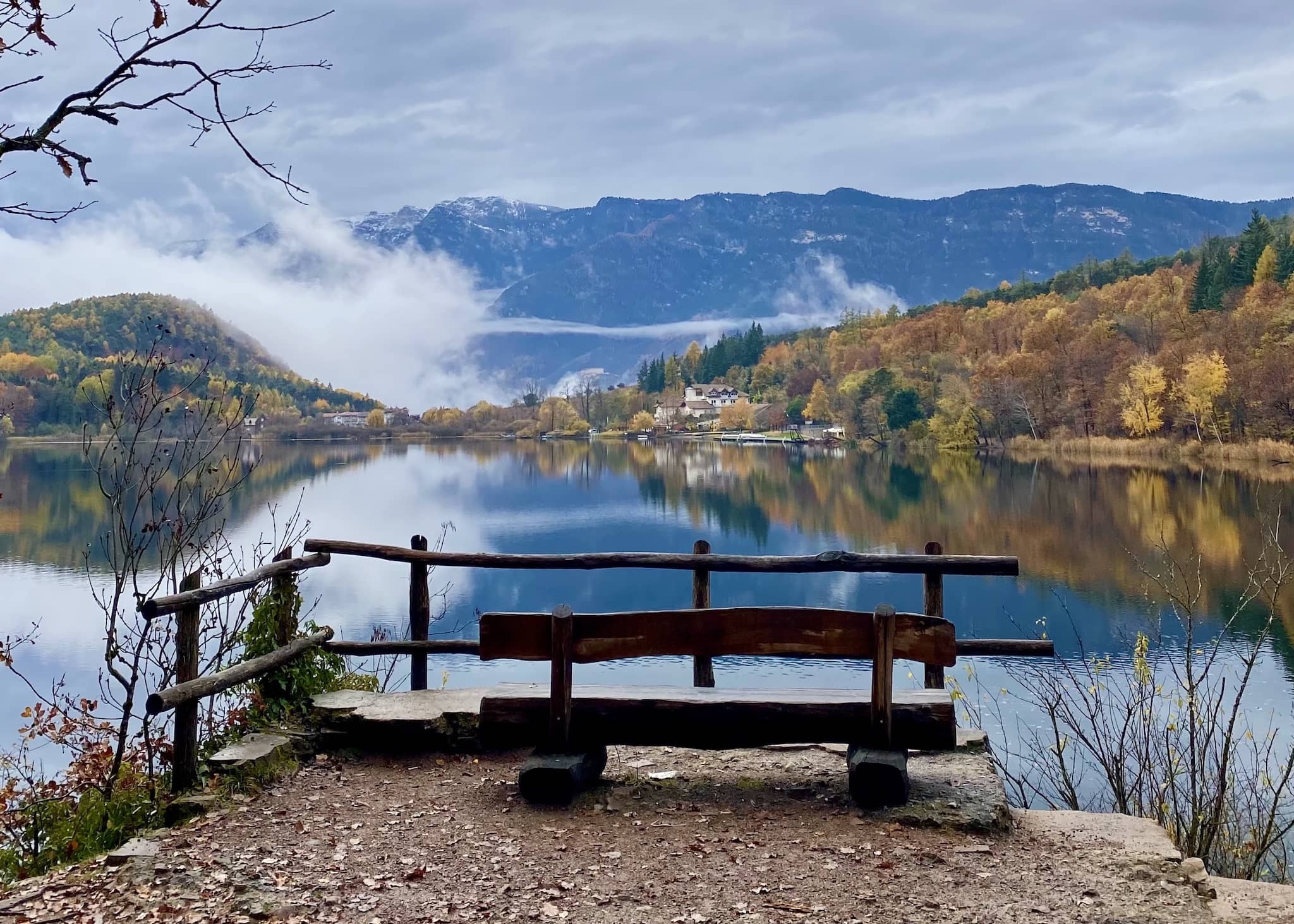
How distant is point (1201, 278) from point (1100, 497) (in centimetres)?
5495

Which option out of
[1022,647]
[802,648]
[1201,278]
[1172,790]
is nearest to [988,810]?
[802,648]

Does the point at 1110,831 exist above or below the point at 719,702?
below

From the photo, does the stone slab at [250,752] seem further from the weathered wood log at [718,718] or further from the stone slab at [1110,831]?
the stone slab at [1110,831]

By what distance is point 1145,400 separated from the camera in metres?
70.2

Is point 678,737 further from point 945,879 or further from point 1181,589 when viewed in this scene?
point 1181,589

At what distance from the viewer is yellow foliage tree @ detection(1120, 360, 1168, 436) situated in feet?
227

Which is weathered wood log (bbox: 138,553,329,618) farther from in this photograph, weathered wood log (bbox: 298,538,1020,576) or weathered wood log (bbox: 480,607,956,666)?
weathered wood log (bbox: 480,607,956,666)

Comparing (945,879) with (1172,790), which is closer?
(945,879)

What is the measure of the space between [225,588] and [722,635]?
3.06 m

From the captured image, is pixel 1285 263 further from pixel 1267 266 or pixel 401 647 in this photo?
pixel 401 647

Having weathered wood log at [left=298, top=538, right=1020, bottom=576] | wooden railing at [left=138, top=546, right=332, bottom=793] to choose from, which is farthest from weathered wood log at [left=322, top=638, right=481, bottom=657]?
wooden railing at [left=138, top=546, right=332, bottom=793]

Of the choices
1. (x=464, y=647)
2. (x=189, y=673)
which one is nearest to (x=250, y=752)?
(x=189, y=673)

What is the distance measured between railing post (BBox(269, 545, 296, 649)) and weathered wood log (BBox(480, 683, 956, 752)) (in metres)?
2.04

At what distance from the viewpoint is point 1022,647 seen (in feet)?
24.4
